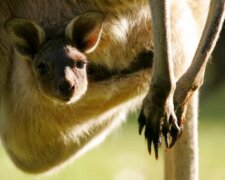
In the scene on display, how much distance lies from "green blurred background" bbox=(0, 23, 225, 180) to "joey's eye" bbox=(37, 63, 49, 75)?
7.94 ft

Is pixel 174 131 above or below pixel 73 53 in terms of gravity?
below

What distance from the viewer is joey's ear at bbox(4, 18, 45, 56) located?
21.1 ft

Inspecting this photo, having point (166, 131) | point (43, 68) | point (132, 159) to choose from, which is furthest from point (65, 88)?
point (132, 159)

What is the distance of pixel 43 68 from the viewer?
6.38 meters

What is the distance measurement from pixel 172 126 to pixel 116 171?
151 inches

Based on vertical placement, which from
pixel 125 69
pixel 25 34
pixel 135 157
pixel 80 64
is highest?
pixel 25 34

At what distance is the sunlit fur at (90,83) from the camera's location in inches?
259

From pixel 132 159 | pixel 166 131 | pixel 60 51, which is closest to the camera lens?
pixel 166 131

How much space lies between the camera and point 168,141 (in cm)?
632

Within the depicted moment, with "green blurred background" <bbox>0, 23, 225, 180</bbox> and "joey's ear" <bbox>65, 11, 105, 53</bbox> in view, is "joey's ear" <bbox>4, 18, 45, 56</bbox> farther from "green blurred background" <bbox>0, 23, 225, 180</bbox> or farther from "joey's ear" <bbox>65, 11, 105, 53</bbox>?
"green blurred background" <bbox>0, 23, 225, 180</bbox>

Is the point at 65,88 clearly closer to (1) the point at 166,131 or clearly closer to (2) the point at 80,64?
(2) the point at 80,64

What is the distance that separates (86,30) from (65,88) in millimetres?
329

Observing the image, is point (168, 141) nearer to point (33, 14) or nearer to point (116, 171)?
point (33, 14)

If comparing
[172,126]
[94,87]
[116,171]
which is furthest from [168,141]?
[116,171]
